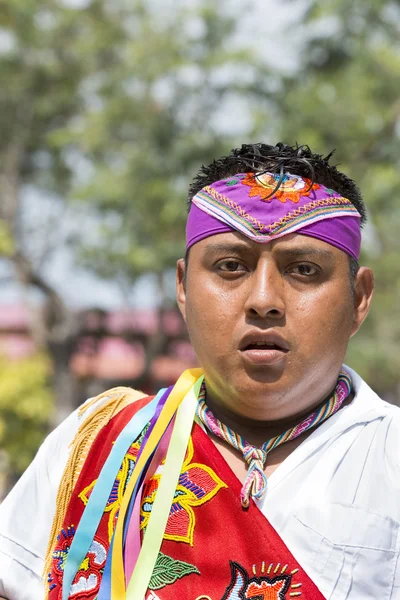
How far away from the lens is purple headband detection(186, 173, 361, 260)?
176 centimetres

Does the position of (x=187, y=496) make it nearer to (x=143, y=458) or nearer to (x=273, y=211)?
(x=143, y=458)

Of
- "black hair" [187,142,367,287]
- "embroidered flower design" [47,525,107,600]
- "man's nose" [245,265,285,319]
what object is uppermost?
"black hair" [187,142,367,287]

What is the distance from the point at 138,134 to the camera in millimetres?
13531

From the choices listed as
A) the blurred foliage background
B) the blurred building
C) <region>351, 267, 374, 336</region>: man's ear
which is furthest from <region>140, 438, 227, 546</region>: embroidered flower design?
the blurred building

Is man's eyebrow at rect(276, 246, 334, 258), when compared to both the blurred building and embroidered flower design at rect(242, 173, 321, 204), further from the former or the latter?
the blurred building

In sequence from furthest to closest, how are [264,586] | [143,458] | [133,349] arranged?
[133,349], [143,458], [264,586]

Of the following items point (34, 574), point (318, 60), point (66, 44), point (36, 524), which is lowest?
point (34, 574)

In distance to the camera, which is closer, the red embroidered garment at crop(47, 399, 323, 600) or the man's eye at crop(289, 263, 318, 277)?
the red embroidered garment at crop(47, 399, 323, 600)

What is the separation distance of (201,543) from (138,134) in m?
12.4

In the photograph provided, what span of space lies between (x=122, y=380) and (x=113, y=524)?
14.7 m

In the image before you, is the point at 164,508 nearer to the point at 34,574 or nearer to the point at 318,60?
the point at 34,574

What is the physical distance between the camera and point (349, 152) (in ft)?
39.1

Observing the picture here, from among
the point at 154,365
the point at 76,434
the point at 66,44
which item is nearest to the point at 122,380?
the point at 154,365

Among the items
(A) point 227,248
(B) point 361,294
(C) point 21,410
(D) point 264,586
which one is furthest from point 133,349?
(D) point 264,586
